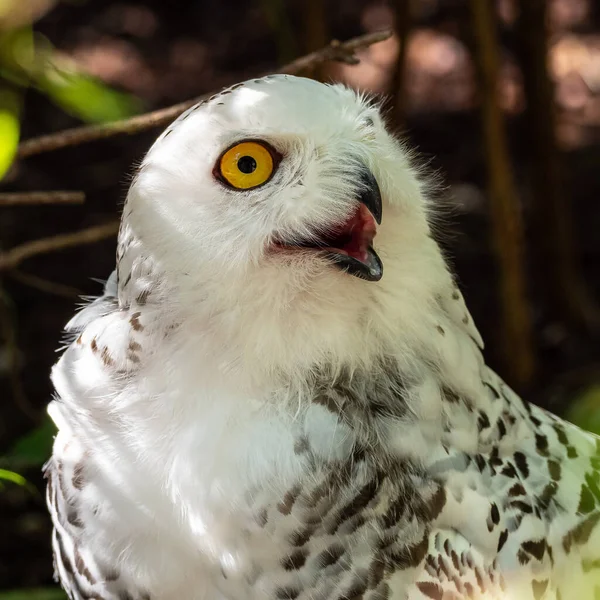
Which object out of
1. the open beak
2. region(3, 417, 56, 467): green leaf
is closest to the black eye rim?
the open beak

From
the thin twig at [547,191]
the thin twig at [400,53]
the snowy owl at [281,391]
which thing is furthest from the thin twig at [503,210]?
the snowy owl at [281,391]

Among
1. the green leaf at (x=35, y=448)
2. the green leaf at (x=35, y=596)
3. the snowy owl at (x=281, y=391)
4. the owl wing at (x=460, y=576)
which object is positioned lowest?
the green leaf at (x=35, y=596)

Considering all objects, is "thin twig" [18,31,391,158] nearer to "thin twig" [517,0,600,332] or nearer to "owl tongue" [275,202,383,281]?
"owl tongue" [275,202,383,281]

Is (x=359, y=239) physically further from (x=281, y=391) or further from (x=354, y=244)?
(x=281, y=391)

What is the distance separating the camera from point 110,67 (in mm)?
5543

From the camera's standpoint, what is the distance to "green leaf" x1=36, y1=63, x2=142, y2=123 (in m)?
1.32

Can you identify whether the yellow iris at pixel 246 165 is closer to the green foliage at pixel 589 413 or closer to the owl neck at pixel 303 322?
the owl neck at pixel 303 322

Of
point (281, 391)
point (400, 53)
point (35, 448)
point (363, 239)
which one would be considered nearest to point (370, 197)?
point (363, 239)

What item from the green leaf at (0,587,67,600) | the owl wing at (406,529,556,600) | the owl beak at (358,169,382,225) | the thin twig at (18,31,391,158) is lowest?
the green leaf at (0,587,67,600)

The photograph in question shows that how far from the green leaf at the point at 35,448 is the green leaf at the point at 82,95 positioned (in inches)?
29.0

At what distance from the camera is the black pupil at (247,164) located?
1336mm

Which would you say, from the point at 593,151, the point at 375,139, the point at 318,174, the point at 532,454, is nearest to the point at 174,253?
the point at 318,174

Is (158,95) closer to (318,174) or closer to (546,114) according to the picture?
(546,114)

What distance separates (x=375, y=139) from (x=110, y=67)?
4.43m
